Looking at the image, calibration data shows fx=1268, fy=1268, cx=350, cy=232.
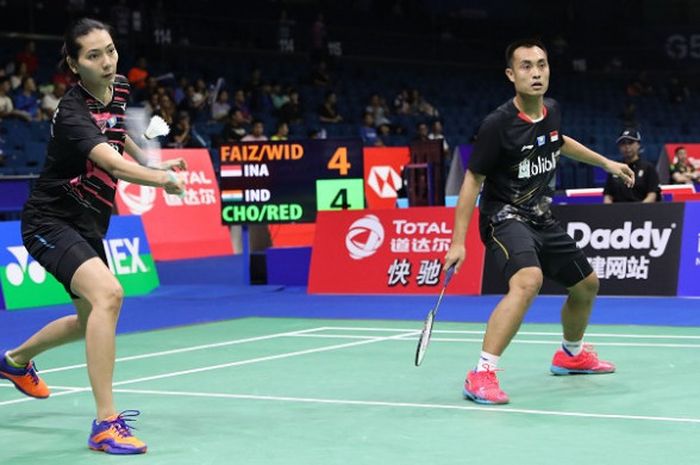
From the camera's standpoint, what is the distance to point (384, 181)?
20500mm

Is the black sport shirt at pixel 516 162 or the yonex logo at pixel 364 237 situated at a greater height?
the black sport shirt at pixel 516 162

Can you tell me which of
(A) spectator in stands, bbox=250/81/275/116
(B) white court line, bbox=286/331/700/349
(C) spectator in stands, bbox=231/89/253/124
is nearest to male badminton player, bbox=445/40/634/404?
(B) white court line, bbox=286/331/700/349

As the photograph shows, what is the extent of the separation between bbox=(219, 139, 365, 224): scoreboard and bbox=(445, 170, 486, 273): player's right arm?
6.89 m

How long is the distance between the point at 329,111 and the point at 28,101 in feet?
24.3

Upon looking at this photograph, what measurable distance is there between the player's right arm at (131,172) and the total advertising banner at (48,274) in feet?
23.1

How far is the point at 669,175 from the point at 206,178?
8.95 meters

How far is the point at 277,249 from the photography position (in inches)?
570

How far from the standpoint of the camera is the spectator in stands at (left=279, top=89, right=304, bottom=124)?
23469 millimetres

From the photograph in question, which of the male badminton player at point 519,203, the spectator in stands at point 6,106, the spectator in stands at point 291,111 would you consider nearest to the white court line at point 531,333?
the male badminton player at point 519,203

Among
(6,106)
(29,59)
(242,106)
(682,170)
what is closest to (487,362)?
(6,106)

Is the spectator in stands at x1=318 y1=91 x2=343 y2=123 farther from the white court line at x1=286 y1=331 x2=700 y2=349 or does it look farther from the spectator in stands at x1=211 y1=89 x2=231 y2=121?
the white court line at x1=286 y1=331 x2=700 y2=349

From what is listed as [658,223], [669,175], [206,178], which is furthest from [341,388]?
[669,175]

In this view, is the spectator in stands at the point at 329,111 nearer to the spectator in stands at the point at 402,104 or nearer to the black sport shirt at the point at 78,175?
the spectator in stands at the point at 402,104

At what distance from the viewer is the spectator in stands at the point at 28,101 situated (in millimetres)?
19516
